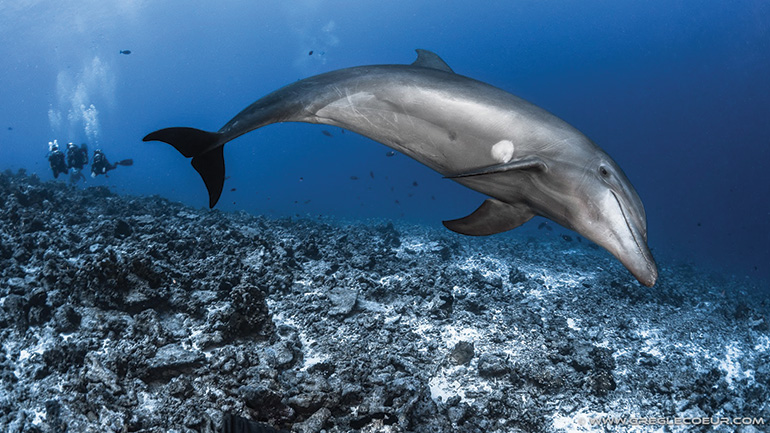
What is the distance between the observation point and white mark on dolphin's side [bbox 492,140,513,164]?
255 centimetres

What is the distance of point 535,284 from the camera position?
8961mm

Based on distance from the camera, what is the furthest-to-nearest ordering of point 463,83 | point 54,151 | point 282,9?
point 282,9, point 54,151, point 463,83

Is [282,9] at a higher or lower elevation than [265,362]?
higher

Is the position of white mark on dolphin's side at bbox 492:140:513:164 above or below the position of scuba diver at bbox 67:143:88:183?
below

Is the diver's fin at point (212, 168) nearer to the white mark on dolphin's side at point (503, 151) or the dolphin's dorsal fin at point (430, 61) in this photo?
the dolphin's dorsal fin at point (430, 61)

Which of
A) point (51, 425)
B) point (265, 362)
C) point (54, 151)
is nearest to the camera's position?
point (51, 425)

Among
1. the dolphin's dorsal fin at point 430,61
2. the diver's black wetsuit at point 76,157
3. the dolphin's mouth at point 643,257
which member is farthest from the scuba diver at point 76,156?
the dolphin's mouth at point 643,257

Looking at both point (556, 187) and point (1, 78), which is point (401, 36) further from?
point (556, 187)

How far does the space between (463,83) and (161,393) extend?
12.0 feet

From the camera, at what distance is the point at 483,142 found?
2.59 m

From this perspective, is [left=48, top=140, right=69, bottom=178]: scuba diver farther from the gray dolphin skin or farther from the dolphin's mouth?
the dolphin's mouth

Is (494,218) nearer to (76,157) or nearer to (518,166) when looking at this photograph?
(518,166)

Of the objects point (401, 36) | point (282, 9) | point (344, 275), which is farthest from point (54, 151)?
point (401, 36)

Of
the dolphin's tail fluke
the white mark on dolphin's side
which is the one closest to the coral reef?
the dolphin's tail fluke
